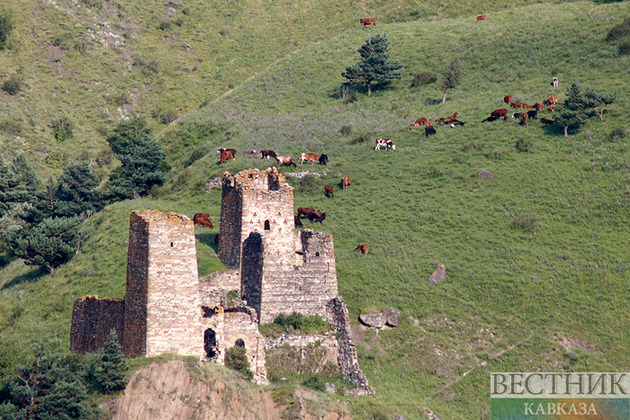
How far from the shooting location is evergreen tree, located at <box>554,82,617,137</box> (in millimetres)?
65562

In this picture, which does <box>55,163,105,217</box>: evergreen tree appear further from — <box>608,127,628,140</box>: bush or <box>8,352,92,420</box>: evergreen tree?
<box>608,127,628,140</box>: bush

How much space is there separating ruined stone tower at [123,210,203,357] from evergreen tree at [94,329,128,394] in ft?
4.96

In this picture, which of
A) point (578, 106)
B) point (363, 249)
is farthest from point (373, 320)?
point (578, 106)

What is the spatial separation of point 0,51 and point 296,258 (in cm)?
8453

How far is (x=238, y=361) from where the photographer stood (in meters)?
33.2

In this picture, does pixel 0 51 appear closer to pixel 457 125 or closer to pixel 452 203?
pixel 457 125

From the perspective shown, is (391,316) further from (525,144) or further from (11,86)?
(11,86)

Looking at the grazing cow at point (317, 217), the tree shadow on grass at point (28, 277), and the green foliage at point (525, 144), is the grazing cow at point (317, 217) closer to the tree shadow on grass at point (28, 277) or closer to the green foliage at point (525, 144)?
the tree shadow on grass at point (28, 277)

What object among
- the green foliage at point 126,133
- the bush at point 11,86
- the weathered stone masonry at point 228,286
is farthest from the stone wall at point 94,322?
the bush at point 11,86

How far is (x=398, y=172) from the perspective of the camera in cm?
6194

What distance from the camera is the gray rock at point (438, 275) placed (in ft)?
154

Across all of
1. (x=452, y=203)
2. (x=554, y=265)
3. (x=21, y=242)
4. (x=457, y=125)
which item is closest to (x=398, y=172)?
(x=452, y=203)

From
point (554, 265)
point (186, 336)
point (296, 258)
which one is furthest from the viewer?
point (554, 265)

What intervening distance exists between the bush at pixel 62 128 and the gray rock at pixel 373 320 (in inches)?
2487
